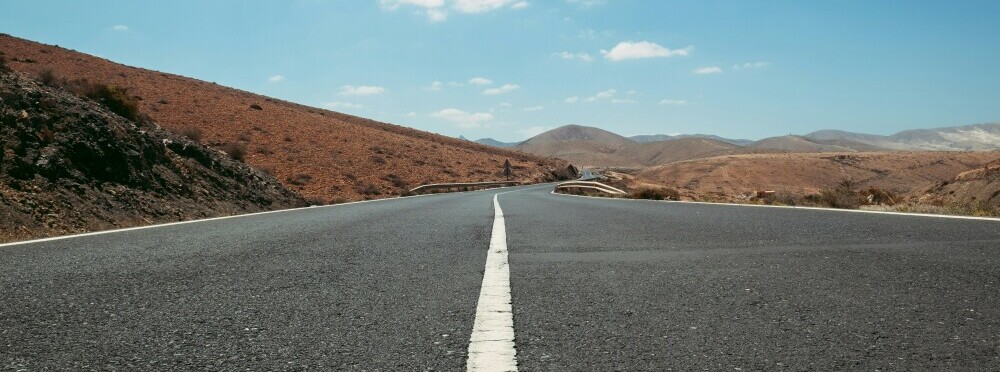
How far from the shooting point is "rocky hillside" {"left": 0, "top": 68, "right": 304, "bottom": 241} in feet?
38.2

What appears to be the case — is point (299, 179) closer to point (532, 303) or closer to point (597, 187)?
point (597, 187)

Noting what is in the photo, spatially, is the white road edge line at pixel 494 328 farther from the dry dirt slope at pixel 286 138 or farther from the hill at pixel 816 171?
the hill at pixel 816 171

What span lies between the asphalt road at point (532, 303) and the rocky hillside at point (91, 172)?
212 inches

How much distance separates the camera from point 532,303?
3885 mm

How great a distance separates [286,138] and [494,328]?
2074 inches

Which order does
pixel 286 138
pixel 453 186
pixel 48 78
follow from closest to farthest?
pixel 48 78 < pixel 453 186 < pixel 286 138

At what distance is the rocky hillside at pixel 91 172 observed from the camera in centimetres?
1165

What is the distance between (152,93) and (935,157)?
378 ft

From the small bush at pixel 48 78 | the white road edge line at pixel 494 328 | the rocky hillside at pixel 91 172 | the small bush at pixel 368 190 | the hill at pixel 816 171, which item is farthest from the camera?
the hill at pixel 816 171

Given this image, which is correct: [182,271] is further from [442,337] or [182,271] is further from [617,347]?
[617,347]

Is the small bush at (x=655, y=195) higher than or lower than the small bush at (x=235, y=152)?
lower

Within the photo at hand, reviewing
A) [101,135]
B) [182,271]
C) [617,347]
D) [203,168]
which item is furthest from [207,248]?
[203,168]

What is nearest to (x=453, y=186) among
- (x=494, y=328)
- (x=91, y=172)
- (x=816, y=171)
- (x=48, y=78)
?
(x=48, y=78)

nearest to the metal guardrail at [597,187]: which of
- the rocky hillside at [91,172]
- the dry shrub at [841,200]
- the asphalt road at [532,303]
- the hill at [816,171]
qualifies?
the dry shrub at [841,200]
